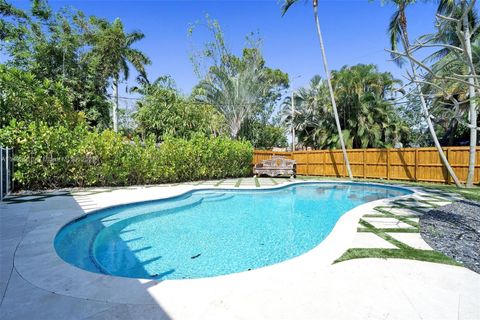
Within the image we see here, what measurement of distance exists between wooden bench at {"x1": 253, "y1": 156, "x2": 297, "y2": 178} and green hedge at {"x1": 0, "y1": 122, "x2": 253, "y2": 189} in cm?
381

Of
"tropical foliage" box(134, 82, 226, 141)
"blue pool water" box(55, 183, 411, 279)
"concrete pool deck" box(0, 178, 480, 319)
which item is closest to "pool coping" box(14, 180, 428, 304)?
"concrete pool deck" box(0, 178, 480, 319)

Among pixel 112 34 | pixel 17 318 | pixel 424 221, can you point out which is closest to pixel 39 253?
pixel 17 318

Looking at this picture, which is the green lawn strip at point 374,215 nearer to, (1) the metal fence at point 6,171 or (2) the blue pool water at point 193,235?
(2) the blue pool water at point 193,235

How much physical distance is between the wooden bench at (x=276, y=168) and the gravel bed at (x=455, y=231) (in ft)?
33.2

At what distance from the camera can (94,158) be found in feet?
31.4

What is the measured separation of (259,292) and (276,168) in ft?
46.8

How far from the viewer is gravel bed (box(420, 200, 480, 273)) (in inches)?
132

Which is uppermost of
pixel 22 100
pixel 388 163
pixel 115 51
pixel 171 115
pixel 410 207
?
pixel 115 51

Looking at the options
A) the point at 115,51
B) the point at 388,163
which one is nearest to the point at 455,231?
the point at 388,163

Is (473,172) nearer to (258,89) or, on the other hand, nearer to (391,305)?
(391,305)

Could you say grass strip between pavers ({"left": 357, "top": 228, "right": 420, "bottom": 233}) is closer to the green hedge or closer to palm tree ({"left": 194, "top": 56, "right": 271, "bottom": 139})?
the green hedge

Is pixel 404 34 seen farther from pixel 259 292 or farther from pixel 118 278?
pixel 118 278

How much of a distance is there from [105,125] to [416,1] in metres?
19.2

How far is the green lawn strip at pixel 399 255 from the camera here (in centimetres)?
311
